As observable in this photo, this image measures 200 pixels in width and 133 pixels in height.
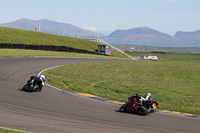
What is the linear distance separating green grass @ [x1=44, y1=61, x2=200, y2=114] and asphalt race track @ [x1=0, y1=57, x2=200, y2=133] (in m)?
3.06

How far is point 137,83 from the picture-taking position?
24.0 meters

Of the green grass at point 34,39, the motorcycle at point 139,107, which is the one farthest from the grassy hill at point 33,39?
the motorcycle at point 139,107

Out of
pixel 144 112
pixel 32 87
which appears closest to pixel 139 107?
pixel 144 112

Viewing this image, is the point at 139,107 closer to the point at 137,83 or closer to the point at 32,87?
the point at 32,87

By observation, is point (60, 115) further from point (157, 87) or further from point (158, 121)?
point (157, 87)

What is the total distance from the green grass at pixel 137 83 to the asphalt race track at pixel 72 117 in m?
3.06

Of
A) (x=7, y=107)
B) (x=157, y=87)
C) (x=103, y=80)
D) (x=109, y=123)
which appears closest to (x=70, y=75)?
(x=103, y=80)

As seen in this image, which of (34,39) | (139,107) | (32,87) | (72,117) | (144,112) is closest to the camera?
(72,117)

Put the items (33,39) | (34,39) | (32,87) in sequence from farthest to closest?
(34,39)
(33,39)
(32,87)

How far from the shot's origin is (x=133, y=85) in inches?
906

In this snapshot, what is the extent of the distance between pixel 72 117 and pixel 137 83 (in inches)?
510

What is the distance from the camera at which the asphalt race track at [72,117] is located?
33.0 ft

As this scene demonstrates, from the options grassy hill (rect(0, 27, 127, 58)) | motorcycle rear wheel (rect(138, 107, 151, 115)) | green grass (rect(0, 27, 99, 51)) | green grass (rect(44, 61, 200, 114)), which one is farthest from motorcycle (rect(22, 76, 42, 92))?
green grass (rect(0, 27, 99, 51))

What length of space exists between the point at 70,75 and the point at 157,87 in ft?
26.2
